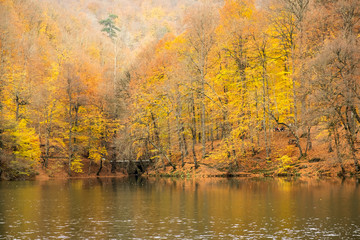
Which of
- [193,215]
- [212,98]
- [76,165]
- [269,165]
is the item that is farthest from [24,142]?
[193,215]

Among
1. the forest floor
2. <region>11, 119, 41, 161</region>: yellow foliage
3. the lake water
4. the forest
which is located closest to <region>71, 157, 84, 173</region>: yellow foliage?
the forest

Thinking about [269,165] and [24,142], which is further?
[24,142]

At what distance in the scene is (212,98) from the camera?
41.8m

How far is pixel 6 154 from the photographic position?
42.2 meters

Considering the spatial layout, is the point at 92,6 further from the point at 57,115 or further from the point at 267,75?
the point at 267,75

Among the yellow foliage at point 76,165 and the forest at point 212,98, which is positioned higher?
the forest at point 212,98

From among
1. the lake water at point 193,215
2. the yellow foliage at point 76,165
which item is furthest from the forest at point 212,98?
the lake water at point 193,215

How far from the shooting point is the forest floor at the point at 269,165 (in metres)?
34.0

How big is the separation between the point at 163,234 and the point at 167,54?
38.9 meters

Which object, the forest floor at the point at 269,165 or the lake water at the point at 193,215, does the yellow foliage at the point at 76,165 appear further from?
the lake water at the point at 193,215

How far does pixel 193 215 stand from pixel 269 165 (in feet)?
74.4

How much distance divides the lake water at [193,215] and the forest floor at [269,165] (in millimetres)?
7566

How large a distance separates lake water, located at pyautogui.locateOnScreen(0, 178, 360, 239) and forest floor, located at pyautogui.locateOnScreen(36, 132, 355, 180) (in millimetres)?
7566

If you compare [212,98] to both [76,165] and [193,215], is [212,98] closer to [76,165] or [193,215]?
[76,165]
